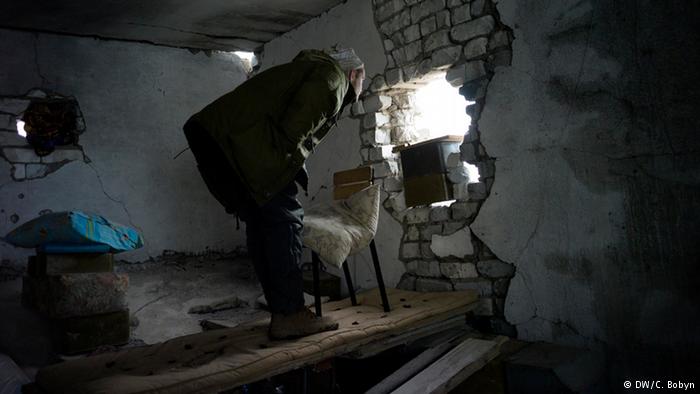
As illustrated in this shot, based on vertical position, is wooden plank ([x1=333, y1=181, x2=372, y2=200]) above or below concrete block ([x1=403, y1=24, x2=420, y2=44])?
below

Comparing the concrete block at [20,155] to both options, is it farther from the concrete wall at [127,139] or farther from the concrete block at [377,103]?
the concrete block at [377,103]

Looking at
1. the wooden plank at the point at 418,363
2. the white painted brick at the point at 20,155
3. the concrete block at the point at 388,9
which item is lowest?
the wooden plank at the point at 418,363

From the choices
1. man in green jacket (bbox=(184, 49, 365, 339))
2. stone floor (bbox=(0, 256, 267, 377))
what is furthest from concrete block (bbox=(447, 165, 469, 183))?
stone floor (bbox=(0, 256, 267, 377))

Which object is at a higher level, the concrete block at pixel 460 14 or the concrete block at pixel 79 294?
the concrete block at pixel 460 14

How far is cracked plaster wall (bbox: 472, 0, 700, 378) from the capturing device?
2199 millimetres

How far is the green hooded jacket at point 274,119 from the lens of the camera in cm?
196

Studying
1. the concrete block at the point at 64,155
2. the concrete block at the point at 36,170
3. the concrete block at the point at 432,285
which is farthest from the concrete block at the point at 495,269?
the concrete block at the point at 36,170

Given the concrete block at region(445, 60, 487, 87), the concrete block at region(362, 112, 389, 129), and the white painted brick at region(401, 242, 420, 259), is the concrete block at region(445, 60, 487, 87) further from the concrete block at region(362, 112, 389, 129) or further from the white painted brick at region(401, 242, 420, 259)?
the white painted brick at region(401, 242, 420, 259)

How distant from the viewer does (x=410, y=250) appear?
11.1 feet

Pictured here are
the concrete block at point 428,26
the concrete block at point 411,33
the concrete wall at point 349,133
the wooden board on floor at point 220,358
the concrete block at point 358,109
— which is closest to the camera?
the wooden board on floor at point 220,358

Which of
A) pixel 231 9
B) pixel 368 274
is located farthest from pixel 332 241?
pixel 231 9

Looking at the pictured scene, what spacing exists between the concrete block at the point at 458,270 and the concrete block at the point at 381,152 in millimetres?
974

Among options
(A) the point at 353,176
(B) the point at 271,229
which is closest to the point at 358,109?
(A) the point at 353,176

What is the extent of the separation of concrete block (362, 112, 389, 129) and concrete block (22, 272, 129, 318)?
2.06m
